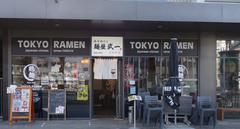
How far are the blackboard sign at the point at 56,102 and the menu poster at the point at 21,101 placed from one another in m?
0.96

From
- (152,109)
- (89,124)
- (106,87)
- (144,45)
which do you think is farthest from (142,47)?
(89,124)

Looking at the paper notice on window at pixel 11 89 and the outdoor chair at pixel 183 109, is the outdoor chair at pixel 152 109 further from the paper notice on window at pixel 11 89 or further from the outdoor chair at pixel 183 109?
the paper notice on window at pixel 11 89

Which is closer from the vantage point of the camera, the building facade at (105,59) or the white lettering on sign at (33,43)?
the building facade at (105,59)

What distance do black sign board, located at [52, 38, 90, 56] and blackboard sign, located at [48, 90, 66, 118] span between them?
5.11 ft

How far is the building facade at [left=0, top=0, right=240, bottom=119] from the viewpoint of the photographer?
15578 mm

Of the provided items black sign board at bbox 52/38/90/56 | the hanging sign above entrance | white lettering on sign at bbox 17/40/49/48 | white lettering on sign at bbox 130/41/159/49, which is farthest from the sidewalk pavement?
white lettering on sign at bbox 130/41/159/49

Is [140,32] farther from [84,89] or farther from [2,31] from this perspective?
[2,31]

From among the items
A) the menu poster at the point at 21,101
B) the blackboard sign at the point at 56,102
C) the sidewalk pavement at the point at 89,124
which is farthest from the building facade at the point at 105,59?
the menu poster at the point at 21,101

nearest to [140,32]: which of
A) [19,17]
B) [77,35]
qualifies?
[77,35]

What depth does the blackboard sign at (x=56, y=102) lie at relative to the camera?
15.4 meters

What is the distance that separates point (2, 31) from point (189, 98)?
7423 millimetres

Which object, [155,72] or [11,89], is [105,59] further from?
[11,89]

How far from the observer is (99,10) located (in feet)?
44.9

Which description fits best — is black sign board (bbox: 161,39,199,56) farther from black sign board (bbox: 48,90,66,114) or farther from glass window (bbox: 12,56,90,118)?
black sign board (bbox: 48,90,66,114)
